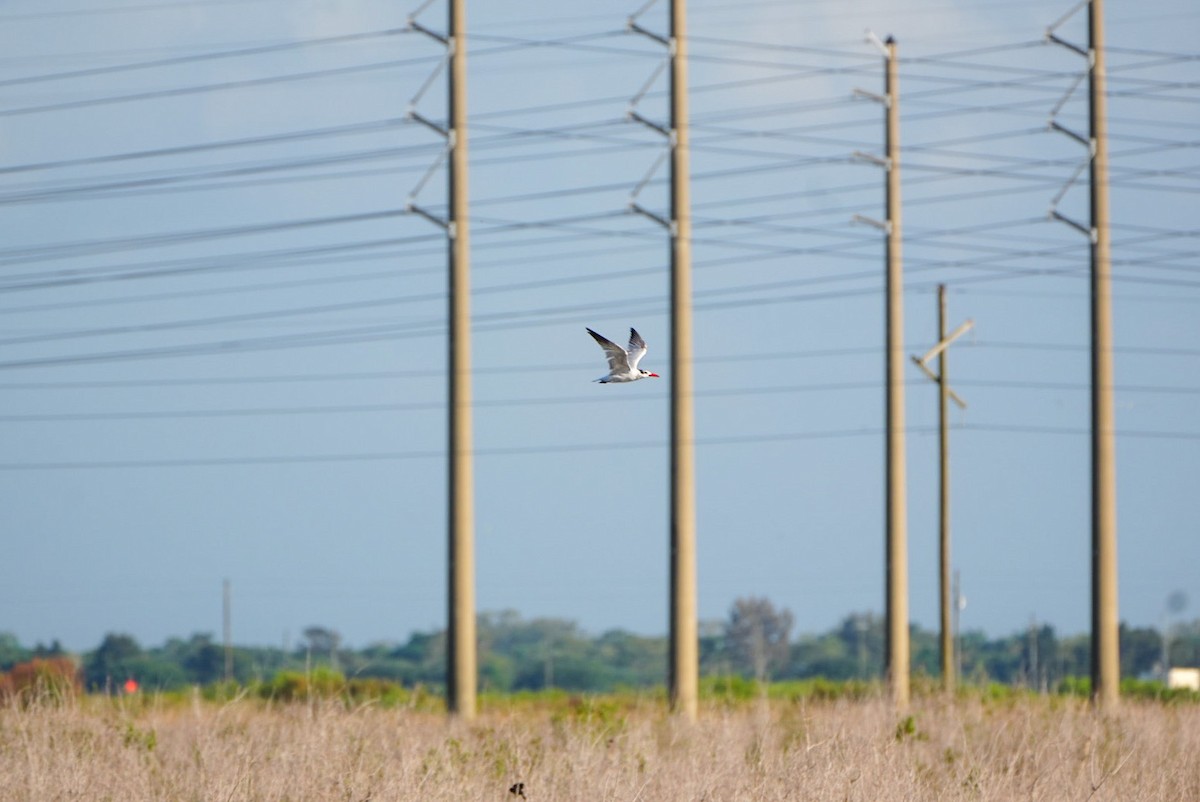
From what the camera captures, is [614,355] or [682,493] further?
[682,493]

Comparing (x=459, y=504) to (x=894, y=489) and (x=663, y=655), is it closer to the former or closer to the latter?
(x=894, y=489)

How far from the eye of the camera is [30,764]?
17.5 metres

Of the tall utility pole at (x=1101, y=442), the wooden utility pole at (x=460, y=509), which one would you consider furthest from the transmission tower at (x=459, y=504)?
the tall utility pole at (x=1101, y=442)

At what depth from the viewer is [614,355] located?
9266 mm

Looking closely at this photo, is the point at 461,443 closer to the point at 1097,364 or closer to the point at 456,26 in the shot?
the point at 456,26

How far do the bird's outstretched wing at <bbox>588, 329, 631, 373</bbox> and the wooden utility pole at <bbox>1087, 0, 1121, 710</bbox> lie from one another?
18013 mm

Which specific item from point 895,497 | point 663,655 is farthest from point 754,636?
point 895,497

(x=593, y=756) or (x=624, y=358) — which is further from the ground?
(x=624, y=358)

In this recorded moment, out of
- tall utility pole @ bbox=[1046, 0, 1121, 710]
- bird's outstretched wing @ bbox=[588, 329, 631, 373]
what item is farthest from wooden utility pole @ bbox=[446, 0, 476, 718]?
bird's outstretched wing @ bbox=[588, 329, 631, 373]

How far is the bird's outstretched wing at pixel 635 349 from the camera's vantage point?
9.12m

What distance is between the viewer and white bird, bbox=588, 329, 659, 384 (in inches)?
355

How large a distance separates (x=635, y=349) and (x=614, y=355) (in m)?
0.11

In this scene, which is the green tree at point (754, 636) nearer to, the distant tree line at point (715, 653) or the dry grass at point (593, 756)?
the distant tree line at point (715, 653)

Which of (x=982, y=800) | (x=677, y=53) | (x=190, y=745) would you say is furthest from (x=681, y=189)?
(x=982, y=800)
